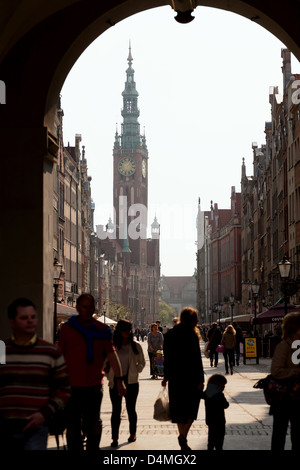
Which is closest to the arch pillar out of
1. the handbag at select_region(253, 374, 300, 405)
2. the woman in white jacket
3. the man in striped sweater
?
the woman in white jacket

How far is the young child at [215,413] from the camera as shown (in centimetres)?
1013

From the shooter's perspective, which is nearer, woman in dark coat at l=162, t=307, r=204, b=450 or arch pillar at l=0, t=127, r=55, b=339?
woman in dark coat at l=162, t=307, r=204, b=450

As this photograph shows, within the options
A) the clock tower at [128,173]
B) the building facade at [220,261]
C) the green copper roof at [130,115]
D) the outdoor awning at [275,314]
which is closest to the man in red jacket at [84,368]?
the outdoor awning at [275,314]

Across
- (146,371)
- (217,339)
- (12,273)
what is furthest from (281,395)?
(146,371)

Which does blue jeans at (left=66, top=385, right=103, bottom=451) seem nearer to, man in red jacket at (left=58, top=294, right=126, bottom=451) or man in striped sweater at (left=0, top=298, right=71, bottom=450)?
man in red jacket at (left=58, top=294, right=126, bottom=451)

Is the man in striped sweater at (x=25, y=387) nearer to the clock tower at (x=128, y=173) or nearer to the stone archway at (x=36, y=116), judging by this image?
the stone archway at (x=36, y=116)

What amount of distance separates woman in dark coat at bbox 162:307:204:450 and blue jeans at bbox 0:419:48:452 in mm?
4113

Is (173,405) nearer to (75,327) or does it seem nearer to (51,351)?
(75,327)

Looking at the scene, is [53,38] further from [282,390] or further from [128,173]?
[128,173]

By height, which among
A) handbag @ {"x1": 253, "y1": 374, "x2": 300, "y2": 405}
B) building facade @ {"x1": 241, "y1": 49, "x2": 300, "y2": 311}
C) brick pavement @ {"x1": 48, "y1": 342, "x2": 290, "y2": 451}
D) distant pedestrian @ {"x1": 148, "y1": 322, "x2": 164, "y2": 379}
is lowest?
brick pavement @ {"x1": 48, "y1": 342, "x2": 290, "y2": 451}

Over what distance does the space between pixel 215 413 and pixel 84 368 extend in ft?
5.10

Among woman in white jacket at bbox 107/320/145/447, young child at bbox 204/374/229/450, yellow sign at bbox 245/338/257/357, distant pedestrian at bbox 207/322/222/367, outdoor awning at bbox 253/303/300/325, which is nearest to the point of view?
young child at bbox 204/374/229/450

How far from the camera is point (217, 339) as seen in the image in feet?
97.7

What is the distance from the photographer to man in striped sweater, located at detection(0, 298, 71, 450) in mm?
6730
